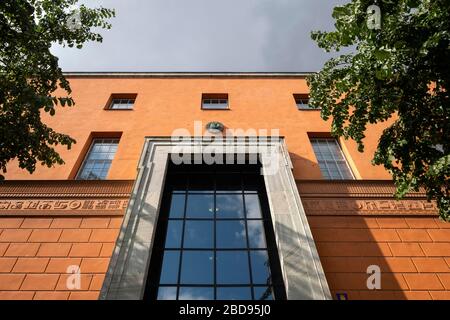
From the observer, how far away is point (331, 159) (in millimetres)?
10555

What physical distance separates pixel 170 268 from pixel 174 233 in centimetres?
102

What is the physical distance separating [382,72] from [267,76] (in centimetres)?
886

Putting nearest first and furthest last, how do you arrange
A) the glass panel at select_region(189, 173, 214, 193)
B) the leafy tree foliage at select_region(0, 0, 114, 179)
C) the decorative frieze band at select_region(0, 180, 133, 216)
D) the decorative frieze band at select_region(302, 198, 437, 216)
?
the leafy tree foliage at select_region(0, 0, 114, 179)
the decorative frieze band at select_region(0, 180, 133, 216)
the decorative frieze band at select_region(302, 198, 437, 216)
the glass panel at select_region(189, 173, 214, 193)

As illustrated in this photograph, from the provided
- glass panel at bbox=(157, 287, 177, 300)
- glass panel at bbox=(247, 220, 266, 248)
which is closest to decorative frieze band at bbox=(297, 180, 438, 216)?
glass panel at bbox=(247, 220, 266, 248)

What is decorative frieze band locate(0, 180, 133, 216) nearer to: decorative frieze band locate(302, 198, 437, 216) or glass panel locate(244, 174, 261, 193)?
glass panel locate(244, 174, 261, 193)

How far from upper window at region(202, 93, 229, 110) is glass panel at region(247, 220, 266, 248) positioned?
6545 millimetres

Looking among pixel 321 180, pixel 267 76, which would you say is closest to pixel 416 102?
pixel 321 180

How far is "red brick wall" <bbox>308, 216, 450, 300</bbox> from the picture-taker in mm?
6555

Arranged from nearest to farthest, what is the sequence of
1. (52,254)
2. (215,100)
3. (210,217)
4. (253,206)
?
1. (52,254)
2. (210,217)
3. (253,206)
4. (215,100)

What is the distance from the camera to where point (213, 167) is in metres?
9.70

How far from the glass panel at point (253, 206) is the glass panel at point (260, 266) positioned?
1193 millimetres

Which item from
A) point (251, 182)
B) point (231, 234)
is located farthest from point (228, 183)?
point (231, 234)

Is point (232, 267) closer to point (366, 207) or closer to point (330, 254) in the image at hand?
point (330, 254)
